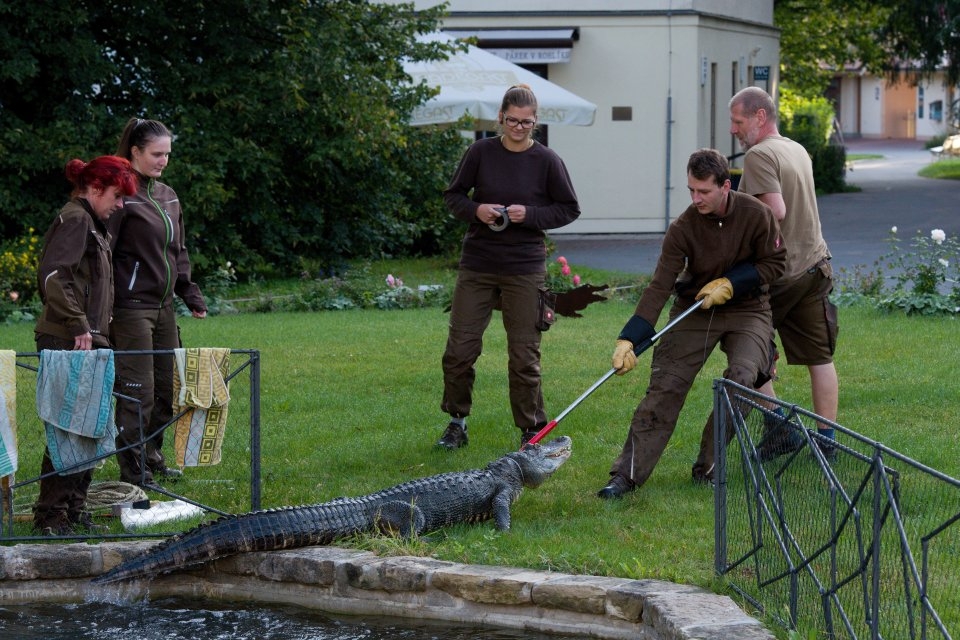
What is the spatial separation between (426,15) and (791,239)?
12.7m

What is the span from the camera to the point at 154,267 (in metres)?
6.70

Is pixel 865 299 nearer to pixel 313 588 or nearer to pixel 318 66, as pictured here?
pixel 318 66

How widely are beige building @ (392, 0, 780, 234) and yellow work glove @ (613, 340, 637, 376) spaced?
18.2 metres

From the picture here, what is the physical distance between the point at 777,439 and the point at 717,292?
64.3 inches

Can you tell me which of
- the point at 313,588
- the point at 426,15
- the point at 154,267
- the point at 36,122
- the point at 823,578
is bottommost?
the point at 313,588

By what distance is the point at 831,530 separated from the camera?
431 centimetres

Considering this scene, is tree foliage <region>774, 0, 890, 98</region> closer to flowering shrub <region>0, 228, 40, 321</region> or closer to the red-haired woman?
flowering shrub <region>0, 228, 40, 321</region>

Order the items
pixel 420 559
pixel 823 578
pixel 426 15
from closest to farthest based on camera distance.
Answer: pixel 823 578 → pixel 420 559 → pixel 426 15

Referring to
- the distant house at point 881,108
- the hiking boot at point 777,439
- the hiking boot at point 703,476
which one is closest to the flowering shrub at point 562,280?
the hiking boot at point 703,476

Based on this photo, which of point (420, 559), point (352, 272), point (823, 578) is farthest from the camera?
point (352, 272)

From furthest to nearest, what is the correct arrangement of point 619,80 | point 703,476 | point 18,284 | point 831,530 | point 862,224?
point 619,80
point 862,224
point 18,284
point 703,476
point 831,530

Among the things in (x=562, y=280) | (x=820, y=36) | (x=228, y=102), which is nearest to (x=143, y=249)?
(x=562, y=280)

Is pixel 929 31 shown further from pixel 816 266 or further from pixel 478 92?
pixel 816 266

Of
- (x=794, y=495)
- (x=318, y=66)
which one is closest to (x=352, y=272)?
(x=318, y=66)
